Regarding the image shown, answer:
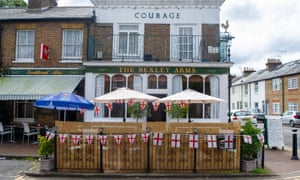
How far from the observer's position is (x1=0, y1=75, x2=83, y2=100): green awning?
12.8m

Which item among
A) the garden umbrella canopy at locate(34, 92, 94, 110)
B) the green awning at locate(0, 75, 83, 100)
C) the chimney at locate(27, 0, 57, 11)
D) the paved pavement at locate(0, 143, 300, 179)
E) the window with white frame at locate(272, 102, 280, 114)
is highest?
the chimney at locate(27, 0, 57, 11)

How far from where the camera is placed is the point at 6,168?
8969mm

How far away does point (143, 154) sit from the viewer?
837 centimetres

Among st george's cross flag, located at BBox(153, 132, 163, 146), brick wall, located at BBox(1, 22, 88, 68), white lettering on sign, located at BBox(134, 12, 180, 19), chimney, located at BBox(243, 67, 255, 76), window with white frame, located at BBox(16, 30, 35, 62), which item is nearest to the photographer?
st george's cross flag, located at BBox(153, 132, 163, 146)

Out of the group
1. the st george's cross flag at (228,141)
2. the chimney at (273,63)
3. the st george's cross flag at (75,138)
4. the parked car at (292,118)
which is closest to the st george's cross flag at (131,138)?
the st george's cross flag at (75,138)

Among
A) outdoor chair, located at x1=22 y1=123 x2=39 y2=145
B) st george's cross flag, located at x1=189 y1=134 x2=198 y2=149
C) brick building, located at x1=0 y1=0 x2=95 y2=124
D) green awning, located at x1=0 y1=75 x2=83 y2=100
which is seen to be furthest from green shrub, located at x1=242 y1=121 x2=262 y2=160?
outdoor chair, located at x1=22 y1=123 x2=39 y2=145

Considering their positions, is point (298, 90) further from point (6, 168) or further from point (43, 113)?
point (6, 168)

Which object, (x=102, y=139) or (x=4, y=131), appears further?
(x=4, y=131)

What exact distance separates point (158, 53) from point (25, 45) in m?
6.96

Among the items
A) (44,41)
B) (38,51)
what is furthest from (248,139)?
(38,51)

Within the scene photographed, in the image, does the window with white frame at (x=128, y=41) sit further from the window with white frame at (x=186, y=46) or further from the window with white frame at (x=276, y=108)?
the window with white frame at (x=276, y=108)

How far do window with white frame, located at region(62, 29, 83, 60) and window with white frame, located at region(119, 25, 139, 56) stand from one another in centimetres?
210

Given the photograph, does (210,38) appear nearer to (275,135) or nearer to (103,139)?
(275,135)

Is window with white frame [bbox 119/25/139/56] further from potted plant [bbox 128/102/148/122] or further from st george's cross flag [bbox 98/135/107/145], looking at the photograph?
st george's cross flag [bbox 98/135/107/145]
